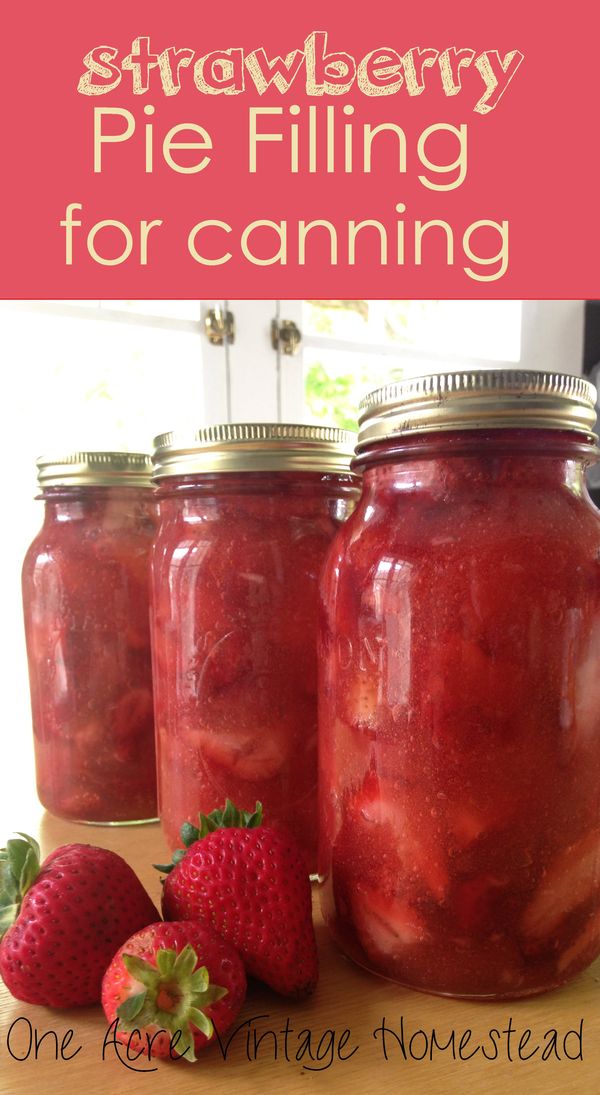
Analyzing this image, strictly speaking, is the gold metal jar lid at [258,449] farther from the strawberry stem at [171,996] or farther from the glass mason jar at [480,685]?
the strawberry stem at [171,996]

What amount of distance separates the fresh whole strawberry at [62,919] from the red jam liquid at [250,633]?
5.2 inches

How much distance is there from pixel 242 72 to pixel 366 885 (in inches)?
64.1

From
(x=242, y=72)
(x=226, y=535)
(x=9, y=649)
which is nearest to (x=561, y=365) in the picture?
(x=242, y=72)

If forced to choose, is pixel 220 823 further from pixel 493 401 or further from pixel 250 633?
pixel 493 401

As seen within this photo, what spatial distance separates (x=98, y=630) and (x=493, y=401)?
0.46 m

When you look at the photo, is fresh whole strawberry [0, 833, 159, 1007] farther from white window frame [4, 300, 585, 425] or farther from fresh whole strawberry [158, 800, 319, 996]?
white window frame [4, 300, 585, 425]

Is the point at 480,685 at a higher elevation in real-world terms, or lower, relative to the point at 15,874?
higher

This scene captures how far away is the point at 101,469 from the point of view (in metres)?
0.74

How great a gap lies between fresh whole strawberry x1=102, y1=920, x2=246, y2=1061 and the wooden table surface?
0.06ft

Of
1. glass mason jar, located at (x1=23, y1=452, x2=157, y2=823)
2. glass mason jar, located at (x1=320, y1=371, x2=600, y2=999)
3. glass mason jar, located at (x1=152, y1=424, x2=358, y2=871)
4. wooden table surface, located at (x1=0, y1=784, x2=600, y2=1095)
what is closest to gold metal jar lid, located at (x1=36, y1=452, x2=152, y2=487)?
glass mason jar, located at (x1=23, y1=452, x2=157, y2=823)

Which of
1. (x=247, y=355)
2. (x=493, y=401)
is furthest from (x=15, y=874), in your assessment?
(x=247, y=355)

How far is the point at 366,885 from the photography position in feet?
1.63

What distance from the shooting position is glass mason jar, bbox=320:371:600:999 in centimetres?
44

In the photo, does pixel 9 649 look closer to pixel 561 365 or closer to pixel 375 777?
pixel 375 777
